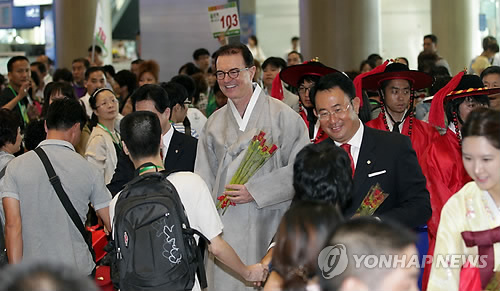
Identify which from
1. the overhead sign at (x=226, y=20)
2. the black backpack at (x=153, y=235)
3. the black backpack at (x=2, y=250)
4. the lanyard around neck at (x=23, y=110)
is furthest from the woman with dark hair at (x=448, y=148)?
the overhead sign at (x=226, y=20)

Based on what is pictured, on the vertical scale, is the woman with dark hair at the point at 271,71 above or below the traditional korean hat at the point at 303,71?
above

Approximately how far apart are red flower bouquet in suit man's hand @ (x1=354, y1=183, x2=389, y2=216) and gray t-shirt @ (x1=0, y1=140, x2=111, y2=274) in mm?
1383

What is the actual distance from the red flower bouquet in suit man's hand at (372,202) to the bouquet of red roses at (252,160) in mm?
754

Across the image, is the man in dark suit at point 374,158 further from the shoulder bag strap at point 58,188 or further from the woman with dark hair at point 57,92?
the woman with dark hair at point 57,92

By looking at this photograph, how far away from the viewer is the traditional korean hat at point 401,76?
5406 millimetres

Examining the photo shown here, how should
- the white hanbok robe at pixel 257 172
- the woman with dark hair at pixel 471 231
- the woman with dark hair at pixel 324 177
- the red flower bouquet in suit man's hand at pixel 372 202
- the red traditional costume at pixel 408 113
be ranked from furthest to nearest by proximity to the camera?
the red traditional costume at pixel 408 113, the white hanbok robe at pixel 257 172, the red flower bouquet in suit man's hand at pixel 372 202, the woman with dark hair at pixel 471 231, the woman with dark hair at pixel 324 177

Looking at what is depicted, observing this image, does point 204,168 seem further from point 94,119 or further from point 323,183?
point 94,119

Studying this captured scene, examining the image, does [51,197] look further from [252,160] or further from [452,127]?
[452,127]

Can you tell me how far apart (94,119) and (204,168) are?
2.36 metres

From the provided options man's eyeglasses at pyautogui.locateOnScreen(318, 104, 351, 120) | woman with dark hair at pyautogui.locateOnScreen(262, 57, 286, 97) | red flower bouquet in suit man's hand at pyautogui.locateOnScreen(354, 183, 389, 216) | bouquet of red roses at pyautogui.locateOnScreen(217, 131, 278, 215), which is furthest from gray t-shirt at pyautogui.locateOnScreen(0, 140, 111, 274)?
woman with dark hair at pyautogui.locateOnScreen(262, 57, 286, 97)

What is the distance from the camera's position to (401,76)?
543 cm

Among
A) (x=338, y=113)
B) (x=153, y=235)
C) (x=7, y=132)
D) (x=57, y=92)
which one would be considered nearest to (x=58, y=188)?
(x=7, y=132)

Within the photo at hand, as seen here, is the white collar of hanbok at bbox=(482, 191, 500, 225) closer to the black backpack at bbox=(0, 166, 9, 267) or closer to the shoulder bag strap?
the shoulder bag strap

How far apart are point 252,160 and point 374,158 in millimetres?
759
